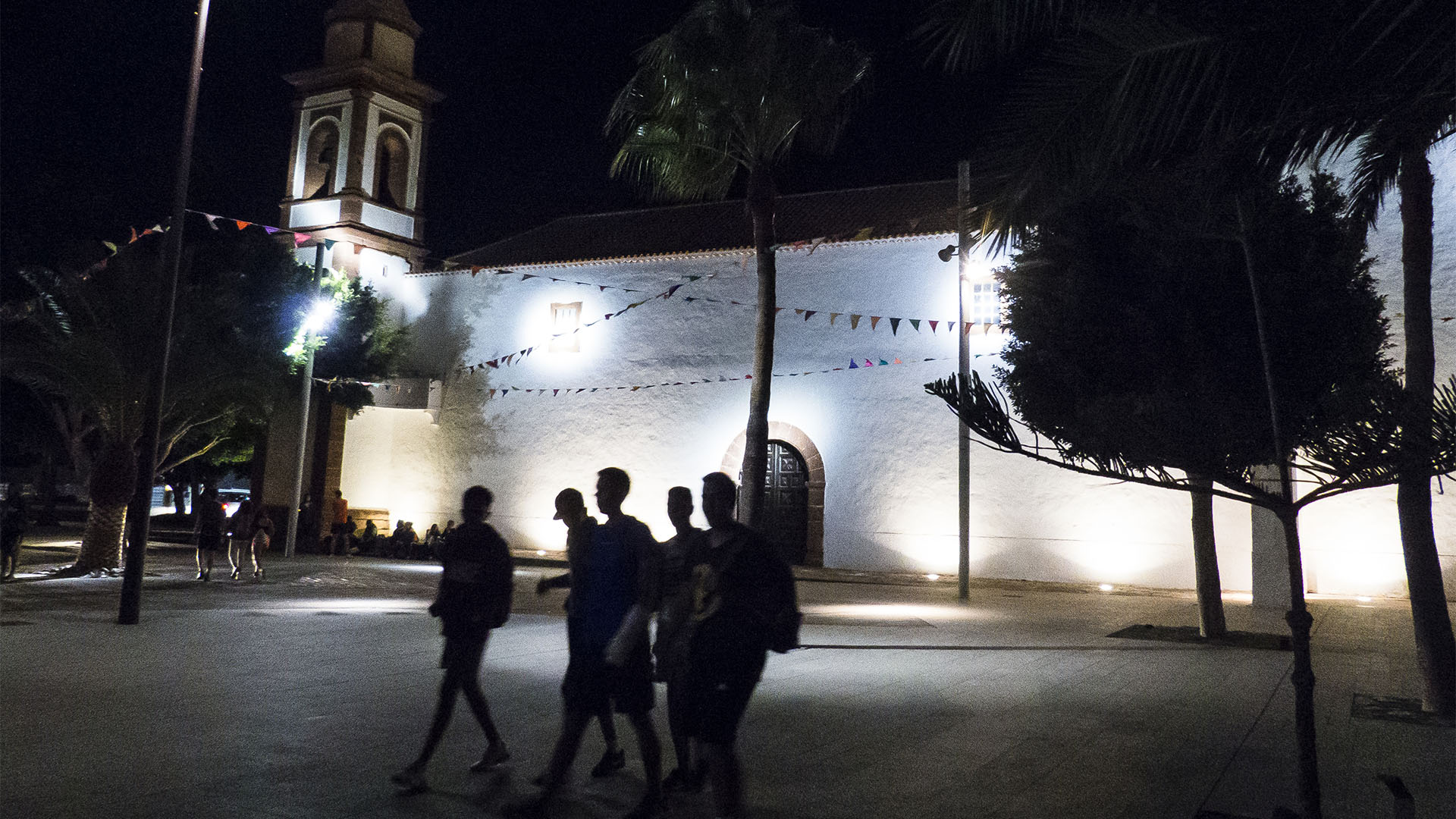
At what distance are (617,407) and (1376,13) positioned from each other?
806 inches

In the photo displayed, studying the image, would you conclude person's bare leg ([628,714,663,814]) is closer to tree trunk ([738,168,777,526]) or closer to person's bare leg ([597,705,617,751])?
person's bare leg ([597,705,617,751])

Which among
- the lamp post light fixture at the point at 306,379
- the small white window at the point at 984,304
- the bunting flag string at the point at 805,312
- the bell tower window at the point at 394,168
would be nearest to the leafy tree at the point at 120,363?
the lamp post light fixture at the point at 306,379

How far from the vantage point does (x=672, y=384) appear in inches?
924

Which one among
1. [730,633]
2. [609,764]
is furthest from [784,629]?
[609,764]

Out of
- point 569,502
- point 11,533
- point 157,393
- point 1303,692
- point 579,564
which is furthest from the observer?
point 11,533

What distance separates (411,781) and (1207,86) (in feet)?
15.0

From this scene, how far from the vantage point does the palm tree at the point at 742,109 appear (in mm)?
13836

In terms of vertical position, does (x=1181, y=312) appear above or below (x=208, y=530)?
above

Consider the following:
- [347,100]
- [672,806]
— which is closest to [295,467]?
[347,100]

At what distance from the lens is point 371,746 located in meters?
6.12

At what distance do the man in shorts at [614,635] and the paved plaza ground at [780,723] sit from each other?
1.26ft

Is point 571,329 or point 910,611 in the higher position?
point 571,329

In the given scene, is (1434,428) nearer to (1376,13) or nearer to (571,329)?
(1376,13)

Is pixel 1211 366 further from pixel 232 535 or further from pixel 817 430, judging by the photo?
pixel 232 535
